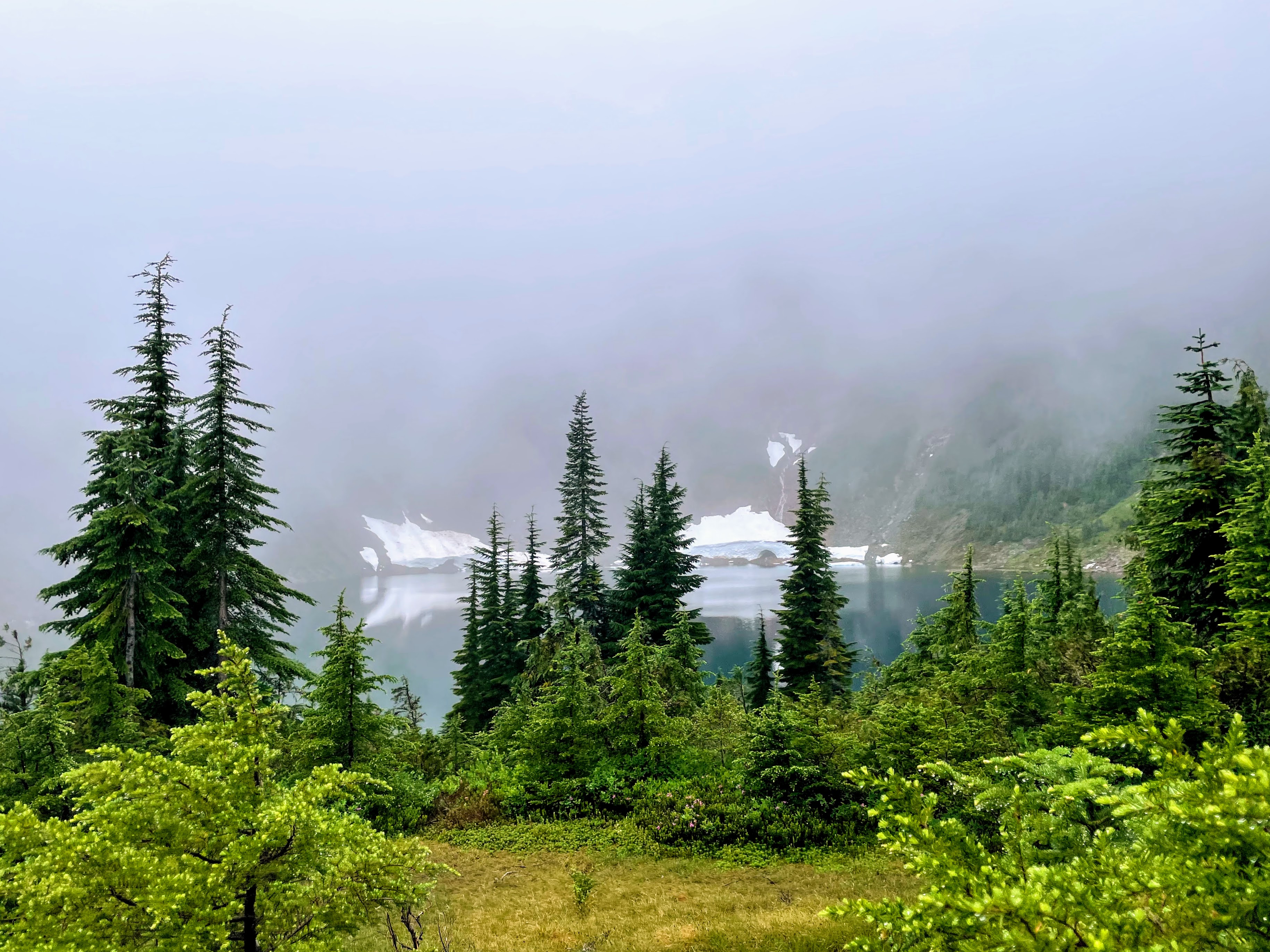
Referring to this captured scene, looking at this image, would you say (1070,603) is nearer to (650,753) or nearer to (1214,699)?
(1214,699)

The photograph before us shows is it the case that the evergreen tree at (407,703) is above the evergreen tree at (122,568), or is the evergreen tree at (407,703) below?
below

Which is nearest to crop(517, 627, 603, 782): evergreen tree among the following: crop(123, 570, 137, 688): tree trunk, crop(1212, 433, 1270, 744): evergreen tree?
crop(123, 570, 137, 688): tree trunk

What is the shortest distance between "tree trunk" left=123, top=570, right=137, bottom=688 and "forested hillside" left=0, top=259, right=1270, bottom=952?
0.08 metres

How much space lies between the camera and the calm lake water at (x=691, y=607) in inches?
2341

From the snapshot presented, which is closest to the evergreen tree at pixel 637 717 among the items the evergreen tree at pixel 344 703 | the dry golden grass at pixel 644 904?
the dry golden grass at pixel 644 904

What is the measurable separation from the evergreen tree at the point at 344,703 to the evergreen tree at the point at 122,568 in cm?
552

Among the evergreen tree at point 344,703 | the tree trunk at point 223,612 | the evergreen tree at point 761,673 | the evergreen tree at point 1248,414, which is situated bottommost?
the evergreen tree at point 761,673

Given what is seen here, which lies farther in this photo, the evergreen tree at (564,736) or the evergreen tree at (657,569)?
the evergreen tree at (657,569)

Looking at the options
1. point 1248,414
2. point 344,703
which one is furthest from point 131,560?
point 1248,414

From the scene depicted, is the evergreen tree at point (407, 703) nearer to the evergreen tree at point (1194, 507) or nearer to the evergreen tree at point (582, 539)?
the evergreen tree at point (582, 539)

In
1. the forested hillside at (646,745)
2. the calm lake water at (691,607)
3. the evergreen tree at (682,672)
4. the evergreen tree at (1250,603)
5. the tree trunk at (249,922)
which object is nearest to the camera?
the forested hillside at (646,745)

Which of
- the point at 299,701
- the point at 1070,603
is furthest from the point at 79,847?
the point at 1070,603

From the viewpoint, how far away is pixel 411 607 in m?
102

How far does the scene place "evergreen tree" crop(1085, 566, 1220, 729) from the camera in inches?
347
